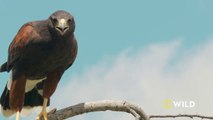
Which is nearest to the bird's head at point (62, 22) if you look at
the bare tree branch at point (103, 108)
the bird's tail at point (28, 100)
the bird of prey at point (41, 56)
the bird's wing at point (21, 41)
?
the bird of prey at point (41, 56)

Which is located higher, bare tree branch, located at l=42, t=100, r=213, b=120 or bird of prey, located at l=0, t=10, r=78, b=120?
bird of prey, located at l=0, t=10, r=78, b=120

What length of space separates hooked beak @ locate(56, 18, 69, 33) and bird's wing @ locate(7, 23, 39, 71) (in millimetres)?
570

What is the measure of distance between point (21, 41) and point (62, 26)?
966mm

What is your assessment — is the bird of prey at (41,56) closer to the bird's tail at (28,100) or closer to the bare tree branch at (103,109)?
the bird's tail at (28,100)

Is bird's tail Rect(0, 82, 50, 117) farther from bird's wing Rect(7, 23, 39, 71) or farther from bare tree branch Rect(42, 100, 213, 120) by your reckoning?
bare tree branch Rect(42, 100, 213, 120)

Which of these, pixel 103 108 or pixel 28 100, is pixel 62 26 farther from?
pixel 28 100

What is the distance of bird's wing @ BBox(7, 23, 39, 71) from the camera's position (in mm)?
7652

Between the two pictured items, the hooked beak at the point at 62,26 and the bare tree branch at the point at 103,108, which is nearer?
the bare tree branch at the point at 103,108

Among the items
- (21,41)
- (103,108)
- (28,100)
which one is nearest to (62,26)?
(21,41)

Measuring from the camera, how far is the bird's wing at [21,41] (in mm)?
7652

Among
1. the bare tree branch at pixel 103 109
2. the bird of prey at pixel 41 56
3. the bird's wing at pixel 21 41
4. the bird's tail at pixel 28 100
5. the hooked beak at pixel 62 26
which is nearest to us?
the bare tree branch at pixel 103 109

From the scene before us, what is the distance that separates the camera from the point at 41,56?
7.64 m

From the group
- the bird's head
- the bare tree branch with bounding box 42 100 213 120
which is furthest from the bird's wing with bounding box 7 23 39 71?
the bare tree branch with bounding box 42 100 213 120

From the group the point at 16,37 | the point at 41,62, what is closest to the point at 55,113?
the point at 41,62
